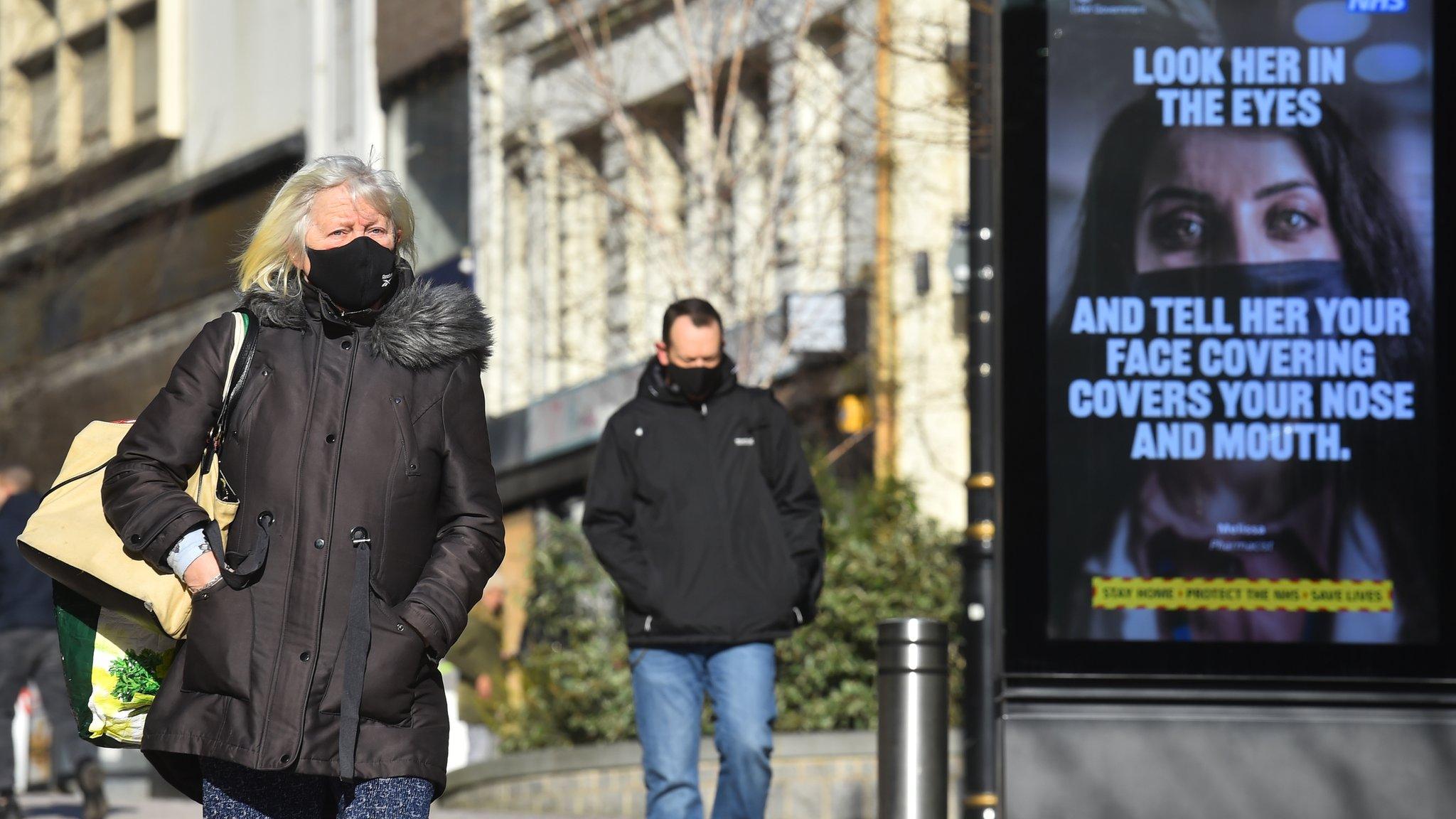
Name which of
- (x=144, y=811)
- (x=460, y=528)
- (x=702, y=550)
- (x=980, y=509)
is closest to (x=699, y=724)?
(x=702, y=550)

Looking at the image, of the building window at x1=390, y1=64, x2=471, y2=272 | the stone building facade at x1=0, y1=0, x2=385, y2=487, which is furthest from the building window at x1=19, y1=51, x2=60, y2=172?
the building window at x1=390, y1=64, x2=471, y2=272

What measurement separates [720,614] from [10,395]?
673 inches

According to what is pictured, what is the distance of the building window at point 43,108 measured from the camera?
25.5 m

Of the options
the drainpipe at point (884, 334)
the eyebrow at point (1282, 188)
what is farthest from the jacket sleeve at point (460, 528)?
the drainpipe at point (884, 334)

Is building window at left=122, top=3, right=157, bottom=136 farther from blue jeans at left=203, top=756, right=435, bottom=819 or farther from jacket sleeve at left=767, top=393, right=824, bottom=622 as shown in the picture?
blue jeans at left=203, top=756, right=435, bottom=819

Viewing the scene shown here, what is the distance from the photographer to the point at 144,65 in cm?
3312

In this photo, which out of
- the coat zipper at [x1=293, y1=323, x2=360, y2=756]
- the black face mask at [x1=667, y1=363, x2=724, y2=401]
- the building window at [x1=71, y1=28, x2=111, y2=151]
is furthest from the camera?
the building window at [x1=71, y1=28, x2=111, y2=151]

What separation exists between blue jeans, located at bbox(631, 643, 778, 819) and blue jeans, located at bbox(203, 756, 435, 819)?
3020 mm

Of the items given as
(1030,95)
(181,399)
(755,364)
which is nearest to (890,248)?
(755,364)

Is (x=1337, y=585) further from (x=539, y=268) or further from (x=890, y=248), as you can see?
(x=539, y=268)

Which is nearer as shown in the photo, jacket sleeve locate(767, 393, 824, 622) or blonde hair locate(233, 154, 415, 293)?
blonde hair locate(233, 154, 415, 293)

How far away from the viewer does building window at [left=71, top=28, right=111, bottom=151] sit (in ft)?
105

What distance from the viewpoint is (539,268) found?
2180cm

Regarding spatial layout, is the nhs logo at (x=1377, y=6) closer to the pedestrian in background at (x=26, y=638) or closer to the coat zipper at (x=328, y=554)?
the coat zipper at (x=328, y=554)
